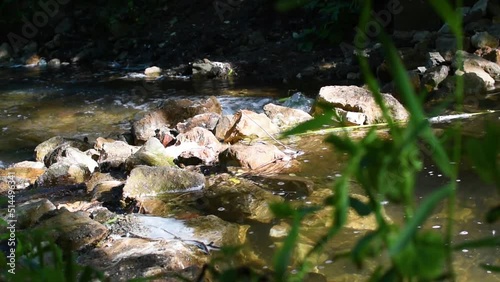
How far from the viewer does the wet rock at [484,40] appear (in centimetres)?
793

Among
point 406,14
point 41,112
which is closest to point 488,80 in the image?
point 406,14

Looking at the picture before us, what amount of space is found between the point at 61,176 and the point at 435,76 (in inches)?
168

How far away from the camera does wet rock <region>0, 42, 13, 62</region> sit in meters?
13.7

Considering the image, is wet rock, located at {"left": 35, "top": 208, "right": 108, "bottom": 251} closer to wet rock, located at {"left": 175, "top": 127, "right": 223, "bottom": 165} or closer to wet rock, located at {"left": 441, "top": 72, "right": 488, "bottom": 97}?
wet rock, located at {"left": 175, "top": 127, "right": 223, "bottom": 165}

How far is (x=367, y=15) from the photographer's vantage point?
42cm

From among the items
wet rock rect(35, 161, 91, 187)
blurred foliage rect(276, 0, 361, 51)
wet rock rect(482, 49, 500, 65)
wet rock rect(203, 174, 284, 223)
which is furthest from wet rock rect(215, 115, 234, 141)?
blurred foliage rect(276, 0, 361, 51)

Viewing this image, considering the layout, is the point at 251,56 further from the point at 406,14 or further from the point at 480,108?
the point at 480,108

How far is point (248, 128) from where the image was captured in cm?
571

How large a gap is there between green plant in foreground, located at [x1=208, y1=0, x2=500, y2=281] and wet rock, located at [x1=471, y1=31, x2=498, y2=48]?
8092 mm

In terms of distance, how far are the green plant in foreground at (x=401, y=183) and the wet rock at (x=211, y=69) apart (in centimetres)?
968

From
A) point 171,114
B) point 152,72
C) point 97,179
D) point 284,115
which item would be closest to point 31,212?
point 97,179

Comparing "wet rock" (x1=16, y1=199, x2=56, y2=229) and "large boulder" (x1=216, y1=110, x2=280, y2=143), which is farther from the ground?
"wet rock" (x1=16, y1=199, x2=56, y2=229)

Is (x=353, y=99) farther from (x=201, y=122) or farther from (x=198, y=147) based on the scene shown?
(x=198, y=147)

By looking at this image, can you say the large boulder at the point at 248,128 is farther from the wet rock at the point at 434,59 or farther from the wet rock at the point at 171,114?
the wet rock at the point at 434,59
